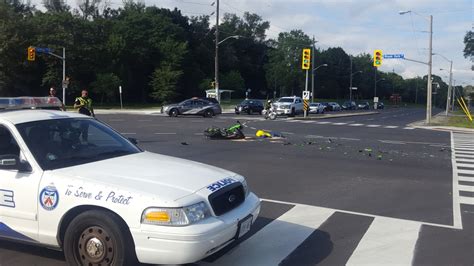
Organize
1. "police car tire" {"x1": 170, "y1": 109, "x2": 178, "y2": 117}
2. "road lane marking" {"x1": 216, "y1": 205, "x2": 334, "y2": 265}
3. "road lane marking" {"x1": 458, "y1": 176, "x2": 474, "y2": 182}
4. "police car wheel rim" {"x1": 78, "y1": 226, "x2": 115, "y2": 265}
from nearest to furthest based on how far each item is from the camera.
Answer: "police car wheel rim" {"x1": 78, "y1": 226, "x2": 115, "y2": 265} → "road lane marking" {"x1": 216, "y1": 205, "x2": 334, "y2": 265} → "road lane marking" {"x1": 458, "y1": 176, "x2": 474, "y2": 182} → "police car tire" {"x1": 170, "y1": 109, "x2": 178, "y2": 117}

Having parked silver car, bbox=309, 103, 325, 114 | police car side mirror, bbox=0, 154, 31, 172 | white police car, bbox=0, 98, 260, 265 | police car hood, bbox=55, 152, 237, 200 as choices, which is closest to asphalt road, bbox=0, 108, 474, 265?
white police car, bbox=0, 98, 260, 265

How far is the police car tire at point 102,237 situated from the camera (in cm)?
418

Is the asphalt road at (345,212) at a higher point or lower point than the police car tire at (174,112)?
lower

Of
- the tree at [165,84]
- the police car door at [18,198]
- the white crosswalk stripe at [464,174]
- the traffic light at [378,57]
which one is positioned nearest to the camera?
the police car door at [18,198]

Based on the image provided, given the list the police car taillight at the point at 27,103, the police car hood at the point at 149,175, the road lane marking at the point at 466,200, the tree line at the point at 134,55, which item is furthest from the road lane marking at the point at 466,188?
the tree line at the point at 134,55

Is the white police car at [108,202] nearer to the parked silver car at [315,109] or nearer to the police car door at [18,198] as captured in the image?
the police car door at [18,198]

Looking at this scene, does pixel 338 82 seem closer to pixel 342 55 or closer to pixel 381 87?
pixel 342 55

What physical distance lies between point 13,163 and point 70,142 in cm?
81

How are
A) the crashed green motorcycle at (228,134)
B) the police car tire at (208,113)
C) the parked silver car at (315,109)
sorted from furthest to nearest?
1. the parked silver car at (315,109)
2. the police car tire at (208,113)
3. the crashed green motorcycle at (228,134)

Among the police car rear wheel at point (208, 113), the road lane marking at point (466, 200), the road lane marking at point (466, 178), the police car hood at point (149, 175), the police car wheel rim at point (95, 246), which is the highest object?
the police car hood at point (149, 175)

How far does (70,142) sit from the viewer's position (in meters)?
5.29

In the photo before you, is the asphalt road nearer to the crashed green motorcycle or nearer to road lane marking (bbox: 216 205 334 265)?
road lane marking (bbox: 216 205 334 265)

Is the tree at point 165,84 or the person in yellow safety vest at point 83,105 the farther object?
the tree at point 165,84

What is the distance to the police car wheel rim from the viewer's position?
4266mm
